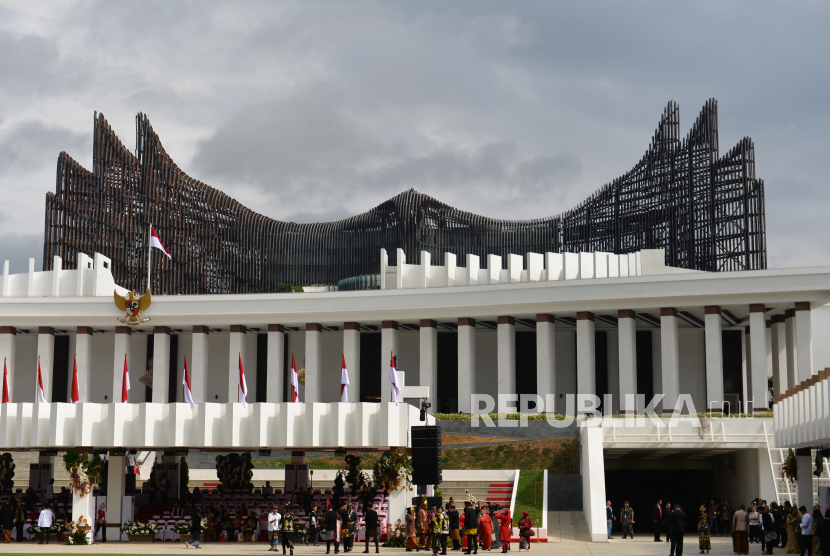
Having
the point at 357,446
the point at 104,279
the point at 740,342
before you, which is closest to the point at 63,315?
the point at 104,279

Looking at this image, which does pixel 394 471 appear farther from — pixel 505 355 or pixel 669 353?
pixel 669 353

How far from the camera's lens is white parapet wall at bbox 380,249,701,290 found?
59938 mm

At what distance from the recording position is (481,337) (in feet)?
213

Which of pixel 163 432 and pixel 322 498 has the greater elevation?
pixel 163 432

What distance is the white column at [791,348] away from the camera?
5400 centimetres

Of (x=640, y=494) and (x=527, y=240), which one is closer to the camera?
(x=640, y=494)

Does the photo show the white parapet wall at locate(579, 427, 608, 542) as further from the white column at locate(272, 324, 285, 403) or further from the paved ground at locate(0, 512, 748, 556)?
the white column at locate(272, 324, 285, 403)

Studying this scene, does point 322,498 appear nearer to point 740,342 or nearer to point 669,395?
point 669,395

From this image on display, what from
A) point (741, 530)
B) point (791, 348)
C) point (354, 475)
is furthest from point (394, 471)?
point (791, 348)

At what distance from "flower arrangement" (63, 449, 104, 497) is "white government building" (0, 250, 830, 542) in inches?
509

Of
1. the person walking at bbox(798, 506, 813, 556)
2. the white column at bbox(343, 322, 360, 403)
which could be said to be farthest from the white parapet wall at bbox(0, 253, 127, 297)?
the person walking at bbox(798, 506, 813, 556)

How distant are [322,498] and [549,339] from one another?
22.0 metres

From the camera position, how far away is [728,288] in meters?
52.9

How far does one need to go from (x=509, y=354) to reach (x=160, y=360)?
70.4ft
